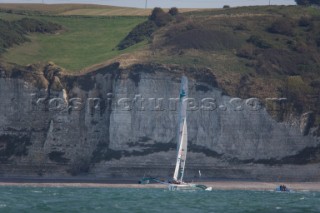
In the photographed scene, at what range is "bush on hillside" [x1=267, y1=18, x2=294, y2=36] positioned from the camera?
98.1m

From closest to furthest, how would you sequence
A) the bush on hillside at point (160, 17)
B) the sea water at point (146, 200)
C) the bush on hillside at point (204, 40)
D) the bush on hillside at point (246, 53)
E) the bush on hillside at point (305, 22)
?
the sea water at point (146, 200) < the bush on hillside at point (246, 53) < the bush on hillside at point (204, 40) < the bush on hillside at point (305, 22) < the bush on hillside at point (160, 17)

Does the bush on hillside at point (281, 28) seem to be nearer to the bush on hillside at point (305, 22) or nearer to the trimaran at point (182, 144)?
the bush on hillside at point (305, 22)

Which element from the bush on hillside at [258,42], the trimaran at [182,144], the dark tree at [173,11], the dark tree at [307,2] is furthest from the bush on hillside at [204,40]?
the dark tree at [307,2]

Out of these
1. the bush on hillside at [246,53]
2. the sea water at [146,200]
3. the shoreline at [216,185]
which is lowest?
the shoreline at [216,185]

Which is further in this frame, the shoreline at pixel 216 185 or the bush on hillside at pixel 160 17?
the bush on hillside at pixel 160 17

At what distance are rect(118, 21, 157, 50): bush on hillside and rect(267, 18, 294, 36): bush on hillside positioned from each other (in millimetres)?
11301

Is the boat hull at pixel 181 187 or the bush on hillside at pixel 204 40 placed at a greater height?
the bush on hillside at pixel 204 40

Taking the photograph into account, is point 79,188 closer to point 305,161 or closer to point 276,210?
point 305,161

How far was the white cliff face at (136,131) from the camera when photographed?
80625 mm

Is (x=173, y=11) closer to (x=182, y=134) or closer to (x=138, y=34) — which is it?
(x=138, y=34)

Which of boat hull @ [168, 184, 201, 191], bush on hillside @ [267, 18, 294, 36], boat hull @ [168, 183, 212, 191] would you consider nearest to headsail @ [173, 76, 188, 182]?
boat hull @ [168, 183, 212, 191]

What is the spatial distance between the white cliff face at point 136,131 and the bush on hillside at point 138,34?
1427 centimetres

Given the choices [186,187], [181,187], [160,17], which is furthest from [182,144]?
[160,17]

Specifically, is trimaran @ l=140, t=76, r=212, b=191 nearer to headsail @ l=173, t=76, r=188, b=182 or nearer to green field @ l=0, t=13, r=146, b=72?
headsail @ l=173, t=76, r=188, b=182
